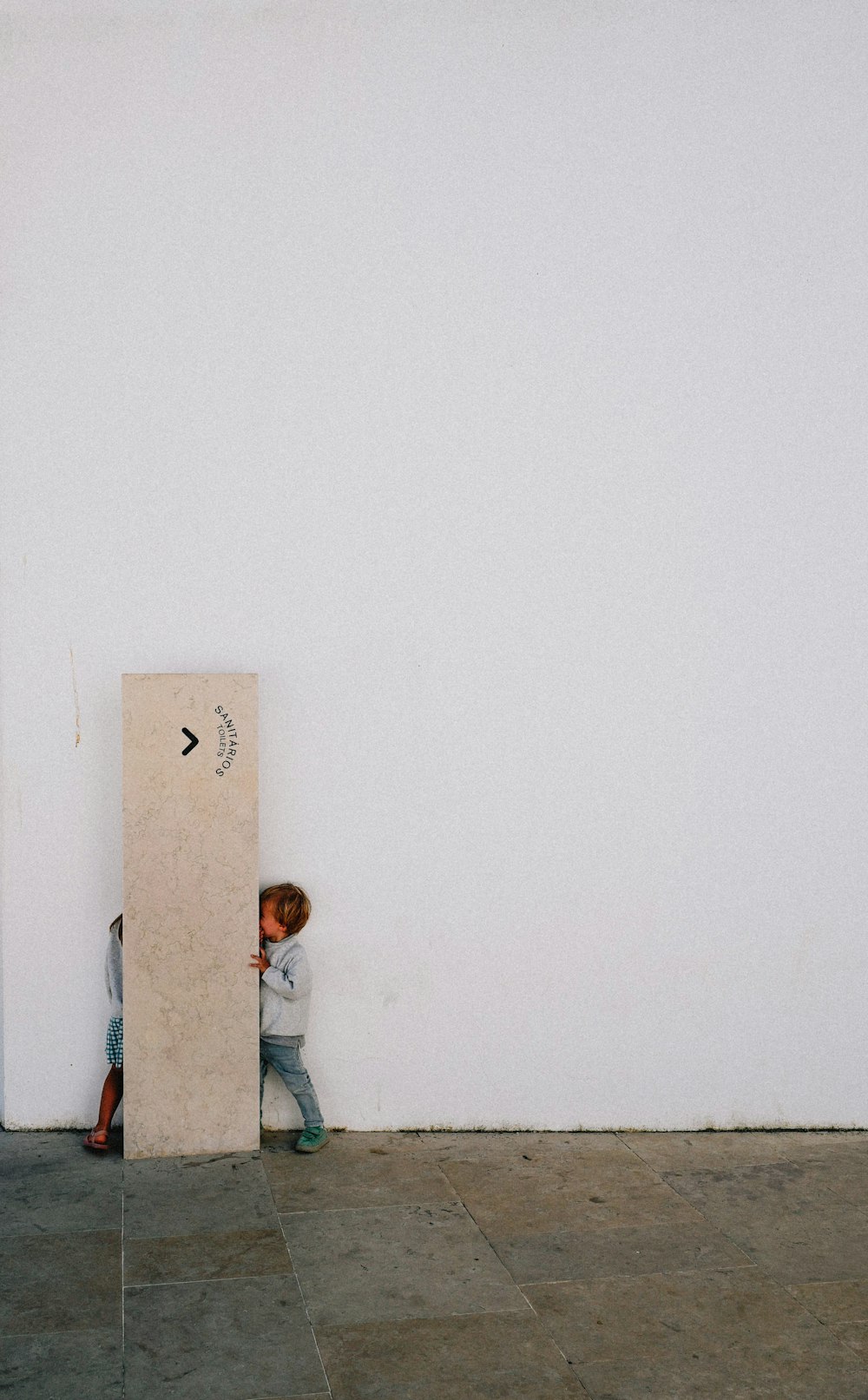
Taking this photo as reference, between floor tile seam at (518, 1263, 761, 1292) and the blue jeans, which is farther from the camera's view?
the blue jeans

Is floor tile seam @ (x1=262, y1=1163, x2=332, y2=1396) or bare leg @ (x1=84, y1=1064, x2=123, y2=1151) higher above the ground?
bare leg @ (x1=84, y1=1064, x2=123, y2=1151)

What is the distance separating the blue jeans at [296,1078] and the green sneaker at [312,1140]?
0.07 ft

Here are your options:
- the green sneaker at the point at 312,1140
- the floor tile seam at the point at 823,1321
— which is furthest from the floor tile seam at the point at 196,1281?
the floor tile seam at the point at 823,1321

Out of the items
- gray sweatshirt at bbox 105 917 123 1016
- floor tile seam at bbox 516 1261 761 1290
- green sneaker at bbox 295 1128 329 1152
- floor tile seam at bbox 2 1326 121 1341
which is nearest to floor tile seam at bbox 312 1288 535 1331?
floor tile seam at bbox 516 1261 761 1290

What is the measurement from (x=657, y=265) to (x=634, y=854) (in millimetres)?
2457

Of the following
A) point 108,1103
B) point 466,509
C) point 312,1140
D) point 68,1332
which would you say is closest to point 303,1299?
point 68,1332

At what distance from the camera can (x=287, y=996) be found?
4.75 meters

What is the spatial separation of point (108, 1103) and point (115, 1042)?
9.3 inches

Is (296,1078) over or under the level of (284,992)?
under

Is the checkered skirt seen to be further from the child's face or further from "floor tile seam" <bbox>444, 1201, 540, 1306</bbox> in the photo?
"floor tile seam" <bbox>444, 1201, 540, 1306</bbox>

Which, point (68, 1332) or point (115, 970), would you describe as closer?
point (68, 1332)

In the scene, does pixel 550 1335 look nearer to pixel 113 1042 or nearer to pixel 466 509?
pixel 113 1042

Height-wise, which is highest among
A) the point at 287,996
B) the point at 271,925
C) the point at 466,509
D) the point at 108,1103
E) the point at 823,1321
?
the point at 466,509

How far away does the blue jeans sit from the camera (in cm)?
477
